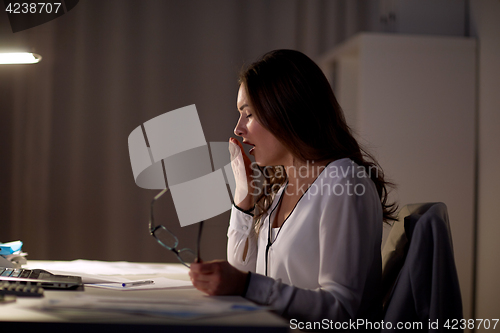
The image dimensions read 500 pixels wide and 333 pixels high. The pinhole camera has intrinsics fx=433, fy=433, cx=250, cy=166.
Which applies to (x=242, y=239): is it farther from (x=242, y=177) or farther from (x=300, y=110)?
(x=300, y=110)

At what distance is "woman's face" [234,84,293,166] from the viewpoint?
113 cm

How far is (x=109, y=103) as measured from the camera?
8.64 feet

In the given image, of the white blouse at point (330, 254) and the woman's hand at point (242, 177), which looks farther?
the woman's hand at point (242, 177)

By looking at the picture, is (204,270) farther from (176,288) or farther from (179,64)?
(179,64)

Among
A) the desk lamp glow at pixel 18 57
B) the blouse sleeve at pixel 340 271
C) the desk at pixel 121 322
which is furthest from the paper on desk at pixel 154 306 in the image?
the desk lamp glow at pixel 18 57

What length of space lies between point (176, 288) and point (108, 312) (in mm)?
311

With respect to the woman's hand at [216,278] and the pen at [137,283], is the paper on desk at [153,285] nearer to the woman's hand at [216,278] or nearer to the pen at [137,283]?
the pen at [137,283]

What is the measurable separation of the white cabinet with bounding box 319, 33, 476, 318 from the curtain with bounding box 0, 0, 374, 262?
75cm

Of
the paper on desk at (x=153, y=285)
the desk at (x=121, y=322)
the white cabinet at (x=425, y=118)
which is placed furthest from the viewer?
the white cabinet at (x=425, y=118)

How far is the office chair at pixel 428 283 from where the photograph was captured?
0.85m

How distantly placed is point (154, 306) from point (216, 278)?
141 mm

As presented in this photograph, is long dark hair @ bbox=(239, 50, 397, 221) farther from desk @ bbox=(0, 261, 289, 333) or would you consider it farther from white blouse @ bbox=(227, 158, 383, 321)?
desk @ bbox=(0, 261, 289, 333)

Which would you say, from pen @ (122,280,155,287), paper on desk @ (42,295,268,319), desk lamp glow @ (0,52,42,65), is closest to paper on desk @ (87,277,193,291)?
pen @ (122,280,155,287)

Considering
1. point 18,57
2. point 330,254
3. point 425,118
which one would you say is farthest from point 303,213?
point 425,118
